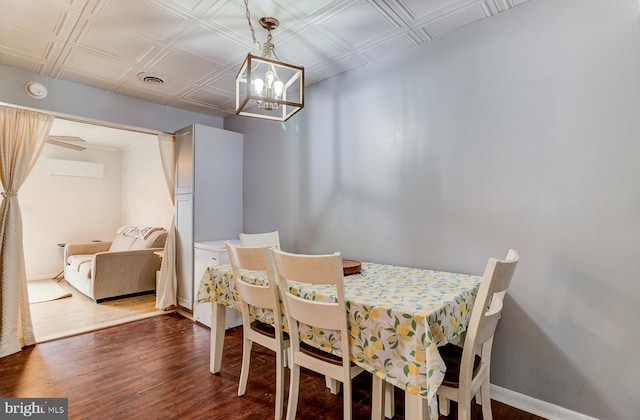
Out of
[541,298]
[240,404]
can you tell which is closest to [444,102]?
[541,298]

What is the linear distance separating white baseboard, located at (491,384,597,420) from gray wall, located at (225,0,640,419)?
0.04 meters

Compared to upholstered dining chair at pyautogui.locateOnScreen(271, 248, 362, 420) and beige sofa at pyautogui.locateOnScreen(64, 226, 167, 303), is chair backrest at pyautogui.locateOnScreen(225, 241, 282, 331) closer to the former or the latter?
upholstered dining chair at pyautogui.locateOnScreen(271, 248, 362, 420)

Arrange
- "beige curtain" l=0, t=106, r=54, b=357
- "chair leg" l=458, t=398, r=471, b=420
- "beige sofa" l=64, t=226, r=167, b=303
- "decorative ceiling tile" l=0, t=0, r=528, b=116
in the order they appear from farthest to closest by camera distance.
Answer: "beige sofa" l=64, t=226, r=167, b=303 < "beige curtain" l=0, t=106, r=54, b=357 < "decorative ceiling tile" l=0, t=0, r=528, b=116 < "chair leg" l=458, t=398, r=471, b=420

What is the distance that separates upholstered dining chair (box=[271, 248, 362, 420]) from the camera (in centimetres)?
138

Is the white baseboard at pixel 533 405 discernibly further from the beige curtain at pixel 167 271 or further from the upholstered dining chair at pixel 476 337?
the beige curtain at pixel 167 271

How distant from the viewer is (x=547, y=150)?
6.08 feet

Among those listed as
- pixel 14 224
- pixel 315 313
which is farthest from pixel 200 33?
pixel 14 224

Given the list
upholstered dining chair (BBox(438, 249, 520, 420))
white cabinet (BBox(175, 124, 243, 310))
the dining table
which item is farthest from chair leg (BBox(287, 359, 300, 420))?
white cabinet (BBox(175, 124, 243, 310))

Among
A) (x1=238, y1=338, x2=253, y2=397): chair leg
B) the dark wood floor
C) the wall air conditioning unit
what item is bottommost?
the dark wood floor

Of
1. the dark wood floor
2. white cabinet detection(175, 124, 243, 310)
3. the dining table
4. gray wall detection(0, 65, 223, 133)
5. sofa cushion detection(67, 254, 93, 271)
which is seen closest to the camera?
the dining table

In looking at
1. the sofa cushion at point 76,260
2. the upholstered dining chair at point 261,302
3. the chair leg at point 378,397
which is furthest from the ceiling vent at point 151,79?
the chair leg at point 378,397

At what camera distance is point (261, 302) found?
5.83 ft

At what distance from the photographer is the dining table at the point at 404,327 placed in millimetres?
1193

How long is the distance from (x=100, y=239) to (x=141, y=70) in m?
4.73
